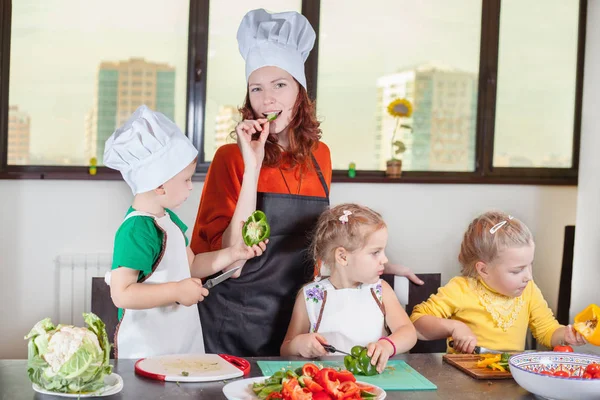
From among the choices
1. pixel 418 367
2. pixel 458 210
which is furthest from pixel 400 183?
pixel 418 367

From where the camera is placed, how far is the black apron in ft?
7.91

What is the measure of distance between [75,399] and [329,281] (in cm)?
104

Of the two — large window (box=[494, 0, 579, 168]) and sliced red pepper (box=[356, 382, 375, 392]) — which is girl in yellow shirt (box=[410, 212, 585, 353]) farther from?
large window (box=[494, 0, 579, 168])

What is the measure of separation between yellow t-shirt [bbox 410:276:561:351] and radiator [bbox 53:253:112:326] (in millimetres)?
2272

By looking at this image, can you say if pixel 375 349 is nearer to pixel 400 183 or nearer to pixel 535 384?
pixel 535 384

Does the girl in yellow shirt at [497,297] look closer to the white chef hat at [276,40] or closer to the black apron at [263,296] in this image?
the black apron at [263,296]

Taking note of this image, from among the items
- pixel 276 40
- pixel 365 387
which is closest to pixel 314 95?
pixel 276 40

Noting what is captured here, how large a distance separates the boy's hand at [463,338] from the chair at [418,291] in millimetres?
296

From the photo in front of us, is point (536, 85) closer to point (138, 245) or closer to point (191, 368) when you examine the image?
point (138, 245)

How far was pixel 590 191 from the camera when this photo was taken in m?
3.81

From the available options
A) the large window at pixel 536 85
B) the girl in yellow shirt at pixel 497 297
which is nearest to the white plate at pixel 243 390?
the girl in yellow shirt at pixel 497 297

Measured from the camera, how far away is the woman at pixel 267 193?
241 centimetres

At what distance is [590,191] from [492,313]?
5.10ft

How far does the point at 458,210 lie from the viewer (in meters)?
4.67
